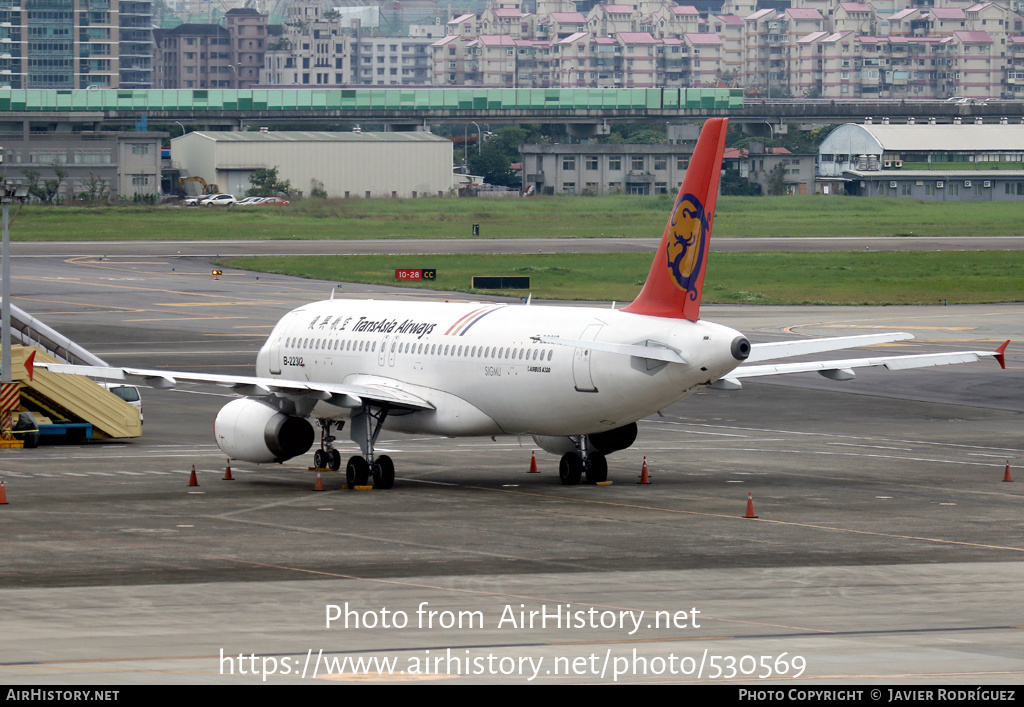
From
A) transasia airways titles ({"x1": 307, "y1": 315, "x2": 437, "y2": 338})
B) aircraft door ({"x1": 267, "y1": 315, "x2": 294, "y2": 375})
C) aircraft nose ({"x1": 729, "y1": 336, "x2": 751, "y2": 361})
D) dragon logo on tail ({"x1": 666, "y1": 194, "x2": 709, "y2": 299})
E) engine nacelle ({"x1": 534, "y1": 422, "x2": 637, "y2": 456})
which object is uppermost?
dragon logo on tail ({"x1": 666, "y1": 194, "x2": 709, "y2": 299})

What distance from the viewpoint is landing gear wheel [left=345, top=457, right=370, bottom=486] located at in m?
41.0

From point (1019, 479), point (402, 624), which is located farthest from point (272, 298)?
point (402, 624)

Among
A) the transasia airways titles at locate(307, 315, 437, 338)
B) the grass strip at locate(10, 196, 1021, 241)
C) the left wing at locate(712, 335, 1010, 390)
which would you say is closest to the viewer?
the left wing at locate(712, 335, 1010, 390)

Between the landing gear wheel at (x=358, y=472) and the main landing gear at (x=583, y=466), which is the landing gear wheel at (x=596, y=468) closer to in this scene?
the main landing gear at (x=583, y=466)

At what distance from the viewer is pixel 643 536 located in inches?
1297

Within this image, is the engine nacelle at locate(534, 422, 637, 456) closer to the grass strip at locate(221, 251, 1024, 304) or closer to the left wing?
the left wing

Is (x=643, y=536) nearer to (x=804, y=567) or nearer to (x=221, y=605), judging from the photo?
(x=804, y=567)

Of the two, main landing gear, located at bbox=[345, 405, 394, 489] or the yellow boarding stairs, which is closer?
main landing gear, located at bbox=[345, 405, 394, 489]

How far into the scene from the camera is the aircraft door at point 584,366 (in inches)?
1505

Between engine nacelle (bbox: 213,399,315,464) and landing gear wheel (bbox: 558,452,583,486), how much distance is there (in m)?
6.66

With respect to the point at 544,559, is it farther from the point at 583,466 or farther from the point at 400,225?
the point at 400,225

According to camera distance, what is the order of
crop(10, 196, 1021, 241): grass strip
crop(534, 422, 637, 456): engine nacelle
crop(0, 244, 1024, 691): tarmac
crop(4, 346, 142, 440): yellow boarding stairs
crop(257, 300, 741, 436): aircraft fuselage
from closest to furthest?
crop(0, 244, 1024, 691): tarmac → crop(257, 300, 741, 436): aircraft fuselage → crop(534, 422, 637, 456): engine nacelle → crop(4, 346, 142, 440): yellow boarding stairs → crop(10, 196, 1021, 241): grass strip

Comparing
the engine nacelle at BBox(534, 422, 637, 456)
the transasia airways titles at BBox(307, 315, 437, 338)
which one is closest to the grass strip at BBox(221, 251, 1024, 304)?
the transasia airways titles at BBox(307, 315, 437, 338)

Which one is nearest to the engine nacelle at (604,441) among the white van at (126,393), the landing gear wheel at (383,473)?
the landing gear wheel at (383,473)
